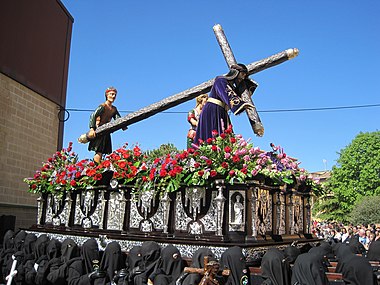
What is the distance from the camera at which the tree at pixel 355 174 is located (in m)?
35.6

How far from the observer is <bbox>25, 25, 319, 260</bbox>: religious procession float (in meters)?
6.25

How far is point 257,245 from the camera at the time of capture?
604 centimetres

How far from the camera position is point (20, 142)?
1561 centimetres

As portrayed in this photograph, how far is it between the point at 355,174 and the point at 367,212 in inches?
230

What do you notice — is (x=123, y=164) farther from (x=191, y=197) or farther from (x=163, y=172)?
(x=191, y=197)

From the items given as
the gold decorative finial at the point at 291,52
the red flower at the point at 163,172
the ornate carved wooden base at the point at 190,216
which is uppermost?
the gold decorative finial at the point at 291,52

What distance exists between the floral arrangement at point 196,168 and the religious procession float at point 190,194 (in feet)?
0.05

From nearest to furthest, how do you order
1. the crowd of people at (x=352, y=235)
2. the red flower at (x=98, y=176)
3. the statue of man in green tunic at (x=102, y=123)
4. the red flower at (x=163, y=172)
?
the red flower at (x=163, y=172), the red flower at (x=98, y=176), the statue of man in green tunic at (x=102, y=123), the crowd of people at (x=352, y=235)

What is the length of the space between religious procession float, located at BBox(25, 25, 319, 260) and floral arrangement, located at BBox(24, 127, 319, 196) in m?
0.02

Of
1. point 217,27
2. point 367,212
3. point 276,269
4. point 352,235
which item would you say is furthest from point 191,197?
point 367,212

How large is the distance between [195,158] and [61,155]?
175 inches

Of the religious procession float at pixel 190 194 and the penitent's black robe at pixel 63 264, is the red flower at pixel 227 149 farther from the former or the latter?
the penitent's black robe at pixel 63 264

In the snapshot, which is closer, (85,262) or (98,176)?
(85,262)

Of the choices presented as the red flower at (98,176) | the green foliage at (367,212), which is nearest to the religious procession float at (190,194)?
the red flower at (98,176)
